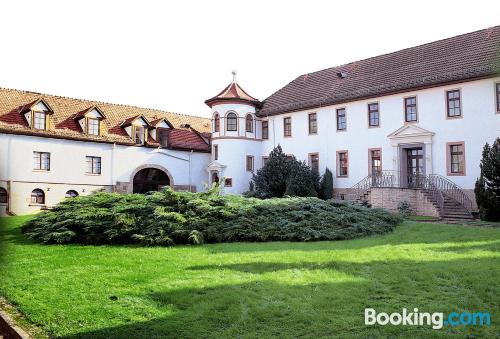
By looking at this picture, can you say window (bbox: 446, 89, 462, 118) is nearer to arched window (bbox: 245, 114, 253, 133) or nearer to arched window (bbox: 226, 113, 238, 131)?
arched window (bbox: 245, 114, 253, 133)

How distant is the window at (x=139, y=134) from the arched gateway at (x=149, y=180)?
7.00 feet

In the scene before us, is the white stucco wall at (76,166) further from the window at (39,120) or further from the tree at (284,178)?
the tree at (284,178)

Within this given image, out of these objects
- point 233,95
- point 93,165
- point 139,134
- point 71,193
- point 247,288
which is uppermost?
point 233,95

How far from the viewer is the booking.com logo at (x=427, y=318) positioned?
587 centimetres

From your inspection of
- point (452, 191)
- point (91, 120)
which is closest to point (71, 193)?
point (91, 120)

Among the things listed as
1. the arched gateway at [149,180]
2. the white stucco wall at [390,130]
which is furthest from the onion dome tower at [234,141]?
the arched gateway at [149,180]

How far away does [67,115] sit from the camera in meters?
31.5

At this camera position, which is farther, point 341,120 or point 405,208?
point 341,120

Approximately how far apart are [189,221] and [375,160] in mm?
17829

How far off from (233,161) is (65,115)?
1238 cm

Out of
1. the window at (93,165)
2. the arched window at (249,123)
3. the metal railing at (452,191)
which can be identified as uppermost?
the arched window at (249,123)

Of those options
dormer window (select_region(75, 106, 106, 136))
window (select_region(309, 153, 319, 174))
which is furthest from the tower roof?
dormer window (select_region(75, 106, 106, 136))

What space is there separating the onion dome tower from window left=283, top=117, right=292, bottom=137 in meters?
2.49

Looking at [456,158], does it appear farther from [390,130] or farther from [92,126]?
[92,126]
